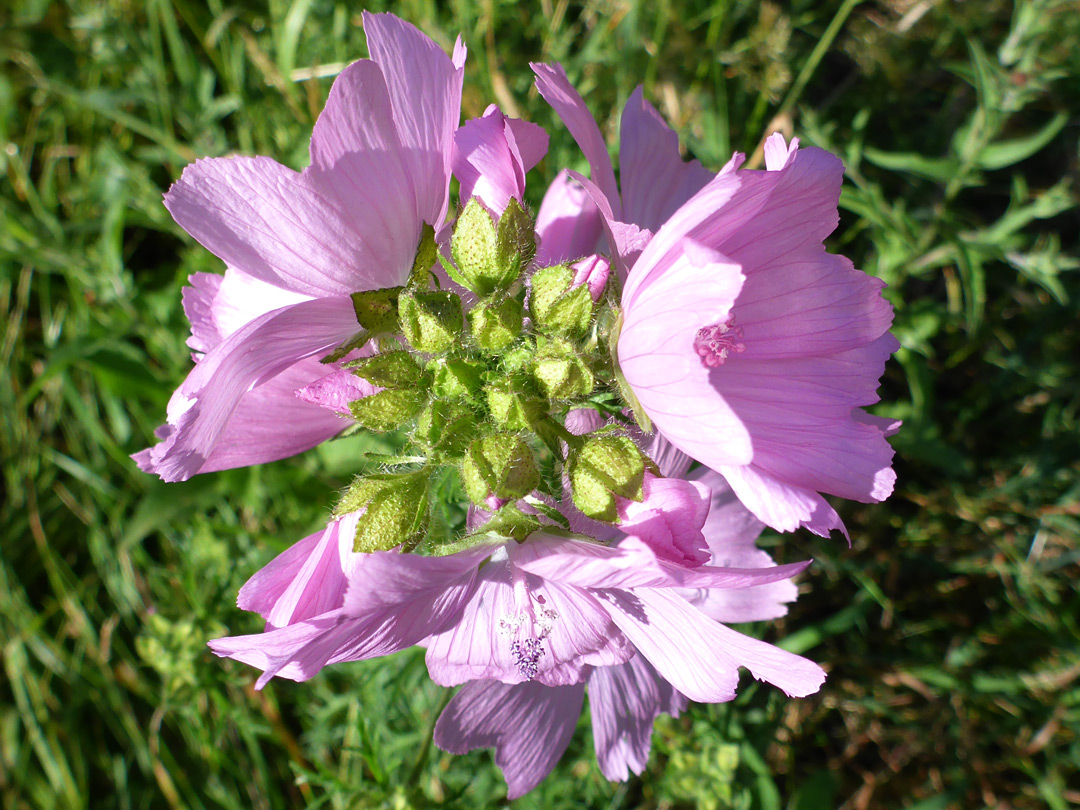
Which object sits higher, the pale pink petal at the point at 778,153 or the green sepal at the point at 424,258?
the pale pink petal at the point at 778,153

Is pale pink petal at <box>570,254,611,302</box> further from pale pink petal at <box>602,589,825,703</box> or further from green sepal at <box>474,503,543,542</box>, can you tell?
pale pink petal at <box>602,589,825,703</box>

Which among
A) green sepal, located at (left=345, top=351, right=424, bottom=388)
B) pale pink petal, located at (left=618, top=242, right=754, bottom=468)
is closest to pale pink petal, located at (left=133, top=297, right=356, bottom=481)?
green sepal, located at (left=345, top=351, right=424, bottom=388)

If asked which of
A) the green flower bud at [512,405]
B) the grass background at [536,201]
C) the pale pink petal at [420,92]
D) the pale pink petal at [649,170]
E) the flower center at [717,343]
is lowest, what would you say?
the grass background at [536,201]

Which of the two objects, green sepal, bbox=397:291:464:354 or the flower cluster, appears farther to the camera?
green sepal, bbox=397:291:464:354

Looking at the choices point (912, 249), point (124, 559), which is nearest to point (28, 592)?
point (124, 559)

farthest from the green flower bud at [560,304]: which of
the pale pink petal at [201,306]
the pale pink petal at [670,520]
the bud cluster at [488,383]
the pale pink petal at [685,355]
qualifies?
the pale pink petal at [201,306]

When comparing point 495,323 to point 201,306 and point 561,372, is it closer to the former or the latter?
point 561,372

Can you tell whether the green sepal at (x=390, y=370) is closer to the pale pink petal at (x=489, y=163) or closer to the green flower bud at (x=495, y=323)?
the green flower bud at (x=495, y=323)

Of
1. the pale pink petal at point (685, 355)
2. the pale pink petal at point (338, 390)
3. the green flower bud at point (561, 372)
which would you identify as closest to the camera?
the pale pink petal at point (685, 355)

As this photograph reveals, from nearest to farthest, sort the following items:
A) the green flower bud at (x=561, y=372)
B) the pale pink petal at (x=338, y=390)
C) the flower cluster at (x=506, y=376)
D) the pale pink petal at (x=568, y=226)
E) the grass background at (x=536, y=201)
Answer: the flower cluster at (x=506, y=376), the green flower bud at (x=561, y=372), the pale pink petal at (x=338, y=390), the pale pink petal at (x=568, y=226), the grass background at (x=536, y=201)
